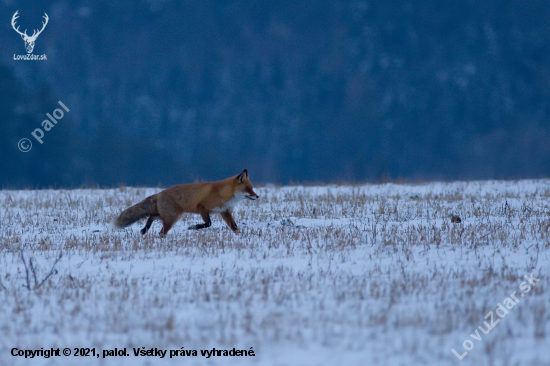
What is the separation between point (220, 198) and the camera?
33.0 ft

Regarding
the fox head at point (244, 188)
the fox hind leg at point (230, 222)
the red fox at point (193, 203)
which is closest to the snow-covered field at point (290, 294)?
the fox hind leg at point (230, 222)

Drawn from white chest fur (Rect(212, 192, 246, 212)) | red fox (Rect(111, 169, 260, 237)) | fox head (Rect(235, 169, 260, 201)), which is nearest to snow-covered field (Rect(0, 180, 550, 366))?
red fox (Rect(111, 169, 260, 237))

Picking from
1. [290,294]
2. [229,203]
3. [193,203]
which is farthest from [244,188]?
[290,294]

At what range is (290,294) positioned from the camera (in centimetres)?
546

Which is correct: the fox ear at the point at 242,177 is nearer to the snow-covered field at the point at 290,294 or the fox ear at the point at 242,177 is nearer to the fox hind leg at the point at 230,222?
the fox hind leg at the point at 230,222

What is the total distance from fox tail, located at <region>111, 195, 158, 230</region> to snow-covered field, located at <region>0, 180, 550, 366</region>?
0.23 m

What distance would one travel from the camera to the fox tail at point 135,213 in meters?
10.1

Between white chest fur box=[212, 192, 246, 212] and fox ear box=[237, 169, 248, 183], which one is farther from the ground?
fox ear box=[237, 169, 248, 183]

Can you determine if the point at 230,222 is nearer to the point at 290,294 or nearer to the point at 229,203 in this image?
the point at 229,203

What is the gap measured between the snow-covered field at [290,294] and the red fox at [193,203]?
0.98 feet

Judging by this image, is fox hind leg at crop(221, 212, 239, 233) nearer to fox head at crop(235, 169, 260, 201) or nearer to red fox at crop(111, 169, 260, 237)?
red fox at crop(111, 169, 260, 237)

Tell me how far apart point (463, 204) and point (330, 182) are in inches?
390

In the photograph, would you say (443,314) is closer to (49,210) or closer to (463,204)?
(463,204)

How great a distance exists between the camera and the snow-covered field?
4152 mm
